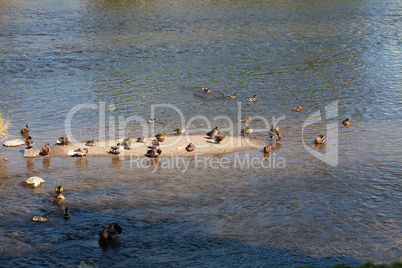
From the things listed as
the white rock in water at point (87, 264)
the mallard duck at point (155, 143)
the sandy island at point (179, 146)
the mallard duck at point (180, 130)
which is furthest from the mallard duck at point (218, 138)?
the white rock in water at point (87, 264)

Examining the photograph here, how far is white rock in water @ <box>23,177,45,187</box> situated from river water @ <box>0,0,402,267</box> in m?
0.34

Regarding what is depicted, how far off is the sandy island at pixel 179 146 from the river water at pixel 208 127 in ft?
2.45

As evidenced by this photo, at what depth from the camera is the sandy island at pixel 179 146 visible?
20031 mm

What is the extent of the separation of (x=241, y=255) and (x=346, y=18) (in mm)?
39729

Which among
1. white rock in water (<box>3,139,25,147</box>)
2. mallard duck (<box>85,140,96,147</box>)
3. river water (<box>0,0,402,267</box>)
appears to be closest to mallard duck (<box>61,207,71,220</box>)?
river water (<box>0,0,402,267</box>)

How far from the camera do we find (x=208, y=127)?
23.2 m

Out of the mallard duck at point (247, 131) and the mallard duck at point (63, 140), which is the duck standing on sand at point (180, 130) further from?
the mallard duck at point (63, 140)

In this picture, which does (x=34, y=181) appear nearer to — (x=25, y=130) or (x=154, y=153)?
(x=154, y=153)

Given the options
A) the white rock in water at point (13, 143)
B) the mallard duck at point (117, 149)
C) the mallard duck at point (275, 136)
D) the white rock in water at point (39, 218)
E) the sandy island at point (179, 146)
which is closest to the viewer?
the white rock in water at point (39, 218)

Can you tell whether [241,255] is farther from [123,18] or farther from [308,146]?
[123,18]

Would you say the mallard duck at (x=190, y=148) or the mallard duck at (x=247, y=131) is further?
the mallard duck at (x=247, y=131)

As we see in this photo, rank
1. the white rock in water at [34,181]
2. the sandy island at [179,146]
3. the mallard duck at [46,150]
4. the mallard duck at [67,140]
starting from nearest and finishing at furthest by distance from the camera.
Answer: the white rock in water at [34,181], the mallard duck at [46,150], the sandy island at [179,146], the mallard duck at [67,140]

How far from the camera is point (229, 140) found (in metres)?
21.5

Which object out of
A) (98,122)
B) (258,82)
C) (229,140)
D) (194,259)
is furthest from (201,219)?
(258,82)
